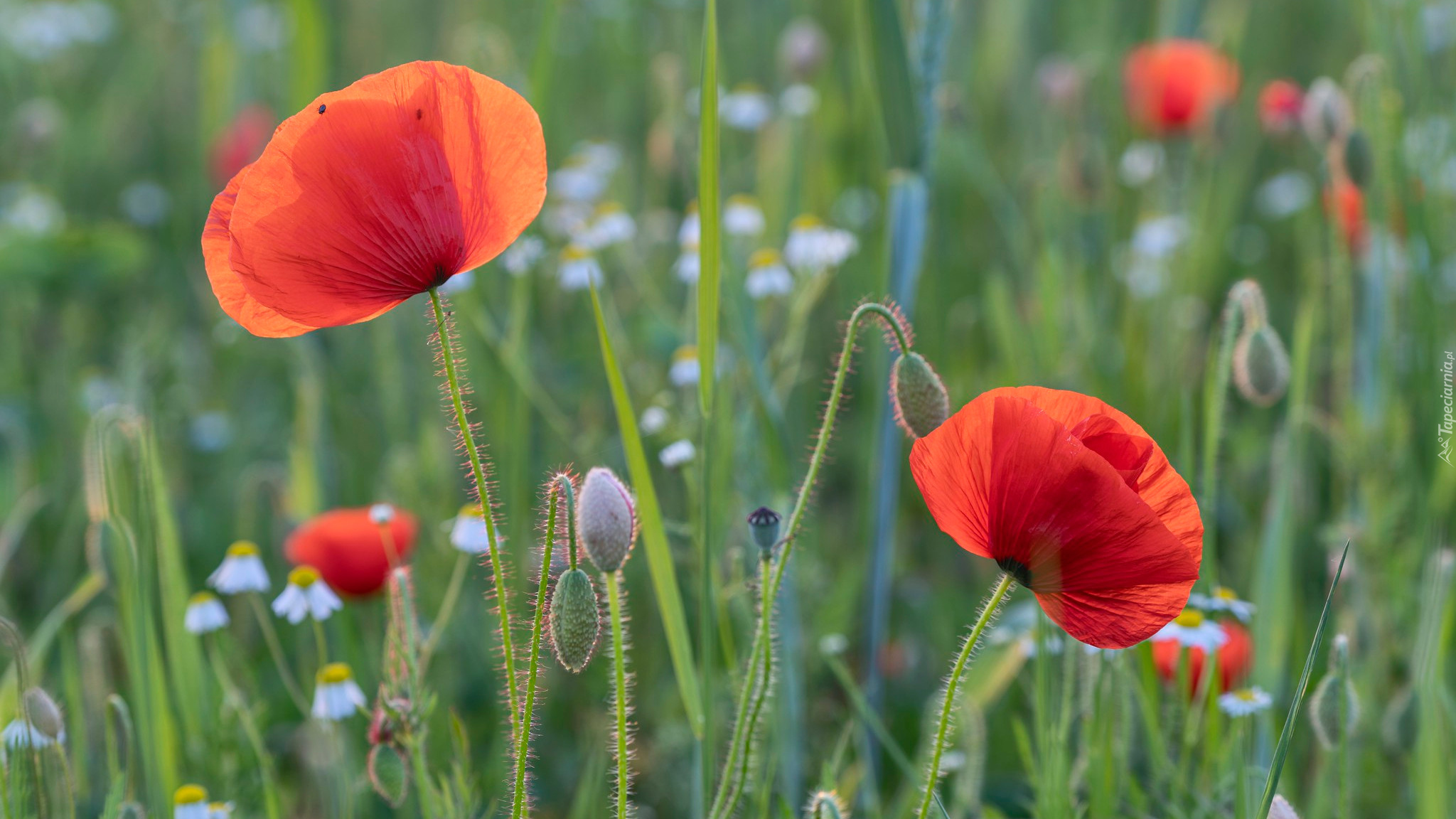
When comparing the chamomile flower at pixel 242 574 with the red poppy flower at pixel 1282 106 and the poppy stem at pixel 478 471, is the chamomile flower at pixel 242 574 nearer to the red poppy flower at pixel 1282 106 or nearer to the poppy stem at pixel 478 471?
the poppy stem at pixel 478 471

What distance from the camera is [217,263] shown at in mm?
930

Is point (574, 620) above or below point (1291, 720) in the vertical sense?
above

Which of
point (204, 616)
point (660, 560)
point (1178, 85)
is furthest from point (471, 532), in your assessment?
point (1178, 85)

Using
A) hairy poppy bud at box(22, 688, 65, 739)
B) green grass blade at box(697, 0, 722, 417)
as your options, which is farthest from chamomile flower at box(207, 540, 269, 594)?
green grass blade at box(697, 0, 722, 417)

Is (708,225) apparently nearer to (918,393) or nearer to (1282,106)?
(918,393)

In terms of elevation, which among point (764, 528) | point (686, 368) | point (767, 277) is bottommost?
point (764, 528)

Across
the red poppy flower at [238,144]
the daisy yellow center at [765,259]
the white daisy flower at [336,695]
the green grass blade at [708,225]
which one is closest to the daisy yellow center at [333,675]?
the white daisy flower at [336,695]

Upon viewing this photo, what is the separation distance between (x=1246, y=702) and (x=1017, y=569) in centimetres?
52

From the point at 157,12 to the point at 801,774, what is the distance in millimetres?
3823

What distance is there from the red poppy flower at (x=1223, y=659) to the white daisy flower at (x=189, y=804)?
3.54 ft

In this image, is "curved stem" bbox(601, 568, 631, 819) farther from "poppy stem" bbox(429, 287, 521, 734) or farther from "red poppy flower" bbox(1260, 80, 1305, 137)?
"red poppy flower" bbox(1260, 80, 1305, 137)

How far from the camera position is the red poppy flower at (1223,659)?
4.89 ft

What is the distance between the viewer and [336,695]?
4.20 ft

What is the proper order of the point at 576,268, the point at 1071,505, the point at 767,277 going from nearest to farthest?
1. the point at 1071,505
2. the point at 767,277
3. the point at 576,268
